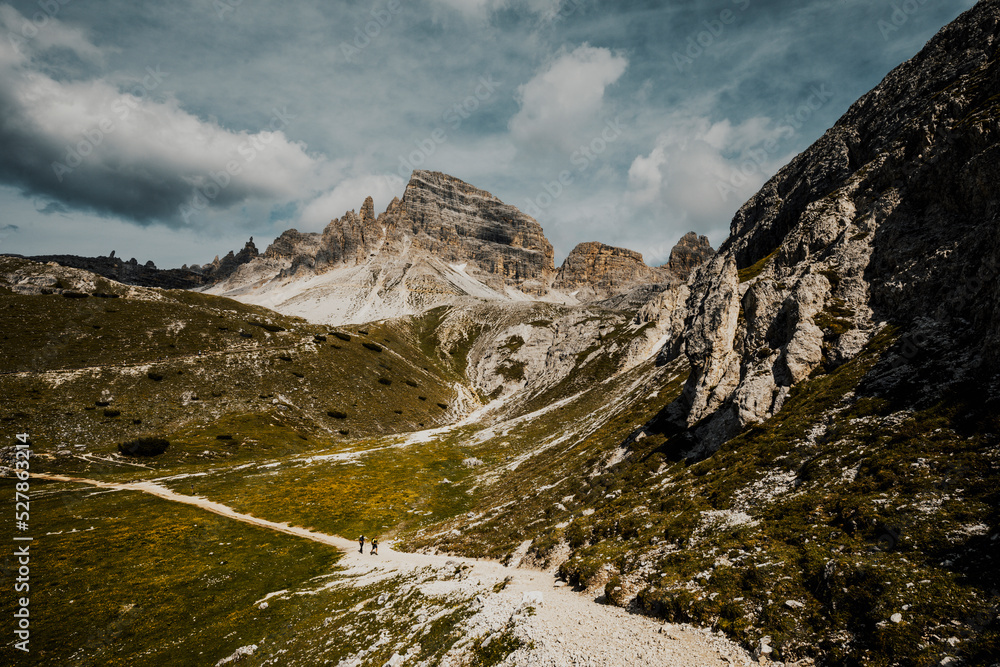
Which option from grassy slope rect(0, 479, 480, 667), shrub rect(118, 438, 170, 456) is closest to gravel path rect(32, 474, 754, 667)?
grassy slope rect(0, 479, 480, 667)

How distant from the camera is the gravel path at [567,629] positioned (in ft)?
50.6

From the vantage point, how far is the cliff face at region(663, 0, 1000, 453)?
25.4m

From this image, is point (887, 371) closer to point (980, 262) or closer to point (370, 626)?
point (980, 262)

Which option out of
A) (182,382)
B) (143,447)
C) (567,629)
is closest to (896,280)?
(567,629)

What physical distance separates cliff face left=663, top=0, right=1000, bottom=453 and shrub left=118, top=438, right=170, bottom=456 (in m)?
108

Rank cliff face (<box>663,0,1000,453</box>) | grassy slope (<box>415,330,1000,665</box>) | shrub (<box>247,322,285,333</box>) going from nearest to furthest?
grassy slope (<box>415,330,1000,665</box>) < cliff face (<box>663,0,1000,453</box>) < shrub (<box>247,322,285,333</box>)

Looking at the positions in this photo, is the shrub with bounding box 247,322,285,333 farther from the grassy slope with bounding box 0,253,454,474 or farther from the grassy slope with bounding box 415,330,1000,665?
the grassy slope with bounding box 415,330,1000,665

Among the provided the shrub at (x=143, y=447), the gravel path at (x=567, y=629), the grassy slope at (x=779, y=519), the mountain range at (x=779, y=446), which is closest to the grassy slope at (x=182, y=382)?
the mountain range at (x=779, y=446)

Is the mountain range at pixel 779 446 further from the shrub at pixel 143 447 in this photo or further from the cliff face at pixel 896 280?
the shrub at pixel 143 447

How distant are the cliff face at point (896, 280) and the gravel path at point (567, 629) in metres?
19.7

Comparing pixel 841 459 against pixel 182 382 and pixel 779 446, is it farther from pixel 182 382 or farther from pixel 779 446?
pixel 182 382

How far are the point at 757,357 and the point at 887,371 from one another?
13.9 metres

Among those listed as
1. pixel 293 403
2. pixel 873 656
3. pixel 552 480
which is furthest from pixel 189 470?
pixel 873 656

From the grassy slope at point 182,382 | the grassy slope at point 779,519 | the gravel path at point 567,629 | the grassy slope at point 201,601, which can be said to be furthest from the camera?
the grassy slope at point 182,382
